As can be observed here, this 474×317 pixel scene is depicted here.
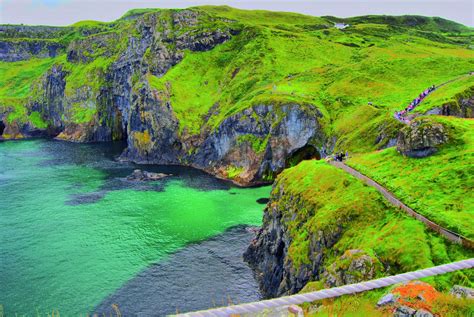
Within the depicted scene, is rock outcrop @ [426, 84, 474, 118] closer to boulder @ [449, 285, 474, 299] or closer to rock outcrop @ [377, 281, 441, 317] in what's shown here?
boulder @ [449, 285, 474, 299]

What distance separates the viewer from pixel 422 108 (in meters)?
92.2

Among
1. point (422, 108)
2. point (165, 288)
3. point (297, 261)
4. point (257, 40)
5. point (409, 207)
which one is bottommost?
point (165, 288)

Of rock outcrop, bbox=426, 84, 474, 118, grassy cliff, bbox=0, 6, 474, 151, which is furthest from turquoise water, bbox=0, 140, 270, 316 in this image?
rock outcrop, bbox=426, 84, 474, 118

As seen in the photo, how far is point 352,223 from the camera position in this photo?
4475cm

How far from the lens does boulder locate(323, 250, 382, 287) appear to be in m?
35.2

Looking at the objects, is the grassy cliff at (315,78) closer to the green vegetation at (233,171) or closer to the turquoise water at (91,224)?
the green vegetation at (233,171)

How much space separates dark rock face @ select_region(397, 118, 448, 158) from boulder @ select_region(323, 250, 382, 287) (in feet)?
78.5

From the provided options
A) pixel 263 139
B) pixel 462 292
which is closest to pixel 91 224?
pixel 263 139

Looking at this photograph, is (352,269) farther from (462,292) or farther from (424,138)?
(424,138)

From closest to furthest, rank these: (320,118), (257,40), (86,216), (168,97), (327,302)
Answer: (327,302), (86,216), (320,118), (168,97), (257,40)

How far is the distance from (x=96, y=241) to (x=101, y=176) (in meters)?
54.8

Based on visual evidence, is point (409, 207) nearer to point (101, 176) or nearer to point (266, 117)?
point (266, 117)

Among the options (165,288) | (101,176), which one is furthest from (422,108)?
(101,176)

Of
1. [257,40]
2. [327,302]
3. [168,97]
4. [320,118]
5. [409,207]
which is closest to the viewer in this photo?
[327,302]
